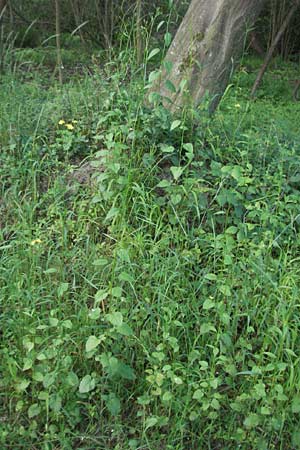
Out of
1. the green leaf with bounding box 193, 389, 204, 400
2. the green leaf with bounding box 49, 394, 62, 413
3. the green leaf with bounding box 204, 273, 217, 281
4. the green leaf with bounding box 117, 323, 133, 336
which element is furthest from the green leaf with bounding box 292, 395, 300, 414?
the green leaf with bounding box 49, 394, 62, 413

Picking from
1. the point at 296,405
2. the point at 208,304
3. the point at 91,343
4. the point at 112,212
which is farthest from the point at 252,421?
the point at 112,212

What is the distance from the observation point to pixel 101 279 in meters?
3.55

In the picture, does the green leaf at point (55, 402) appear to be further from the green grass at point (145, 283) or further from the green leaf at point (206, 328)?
the green leaf at point (206, 328)

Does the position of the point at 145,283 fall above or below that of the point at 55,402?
above

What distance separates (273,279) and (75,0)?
297 inches

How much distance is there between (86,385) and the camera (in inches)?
118

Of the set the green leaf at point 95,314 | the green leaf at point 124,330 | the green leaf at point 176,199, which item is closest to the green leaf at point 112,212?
the green leaf at point 176,199

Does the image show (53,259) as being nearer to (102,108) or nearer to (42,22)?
(102,108)

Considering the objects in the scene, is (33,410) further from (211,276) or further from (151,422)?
(211,276)

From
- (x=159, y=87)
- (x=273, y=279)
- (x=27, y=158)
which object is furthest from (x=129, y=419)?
(x=159, y=87)

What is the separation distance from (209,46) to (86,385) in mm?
2884

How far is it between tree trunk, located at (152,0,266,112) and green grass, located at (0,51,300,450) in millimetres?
354

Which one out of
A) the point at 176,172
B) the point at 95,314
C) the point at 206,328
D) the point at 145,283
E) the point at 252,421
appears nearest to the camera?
the point at 252,421

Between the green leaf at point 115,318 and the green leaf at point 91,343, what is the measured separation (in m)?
0.11
